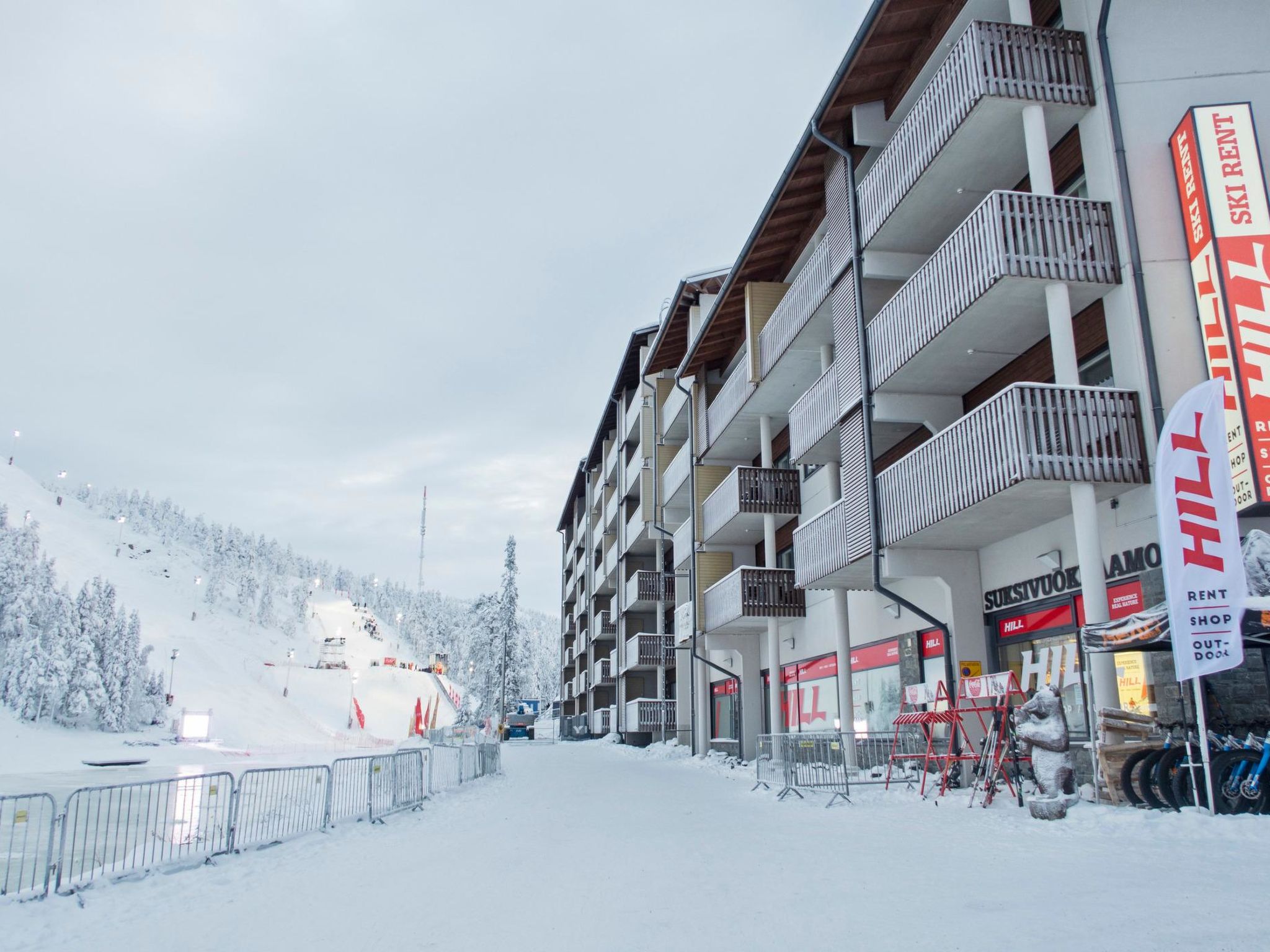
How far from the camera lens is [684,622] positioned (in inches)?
1298

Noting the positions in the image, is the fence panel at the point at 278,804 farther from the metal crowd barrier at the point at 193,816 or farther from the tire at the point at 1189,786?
the tire at the point at 1189,786

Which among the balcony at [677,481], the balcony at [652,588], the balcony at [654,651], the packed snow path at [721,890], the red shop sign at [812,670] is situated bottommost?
the packed snow path at [721,890]

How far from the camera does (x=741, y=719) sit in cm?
3034

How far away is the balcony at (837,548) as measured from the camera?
1834 cm

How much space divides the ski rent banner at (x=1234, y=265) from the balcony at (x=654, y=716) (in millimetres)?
32873

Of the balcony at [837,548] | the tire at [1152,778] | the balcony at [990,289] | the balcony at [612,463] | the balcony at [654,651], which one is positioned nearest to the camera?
the tire at [1152,778]

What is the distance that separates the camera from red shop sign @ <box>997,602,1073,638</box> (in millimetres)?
14484

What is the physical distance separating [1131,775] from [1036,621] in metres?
5.13


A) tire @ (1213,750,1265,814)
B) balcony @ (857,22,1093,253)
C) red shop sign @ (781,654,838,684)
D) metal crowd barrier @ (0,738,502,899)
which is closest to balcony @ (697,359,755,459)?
red shop sign @ (781,654,838,684)

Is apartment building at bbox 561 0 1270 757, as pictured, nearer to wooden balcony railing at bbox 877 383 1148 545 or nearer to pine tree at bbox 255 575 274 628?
wooden balcony railing at bbox 877 383 1148 545

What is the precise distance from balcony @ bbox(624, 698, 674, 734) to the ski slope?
17.7 metres

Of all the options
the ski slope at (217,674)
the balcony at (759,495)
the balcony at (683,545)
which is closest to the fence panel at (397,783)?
the balcony at (759,495)

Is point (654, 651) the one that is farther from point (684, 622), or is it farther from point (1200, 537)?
point (1200, 537)

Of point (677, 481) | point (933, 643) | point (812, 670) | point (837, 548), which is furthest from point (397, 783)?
point (677, 481)
